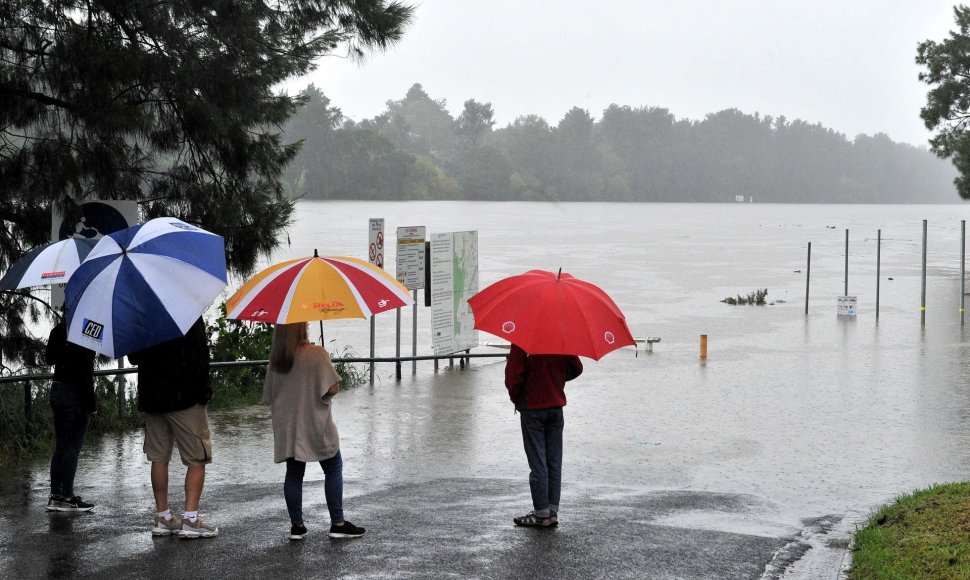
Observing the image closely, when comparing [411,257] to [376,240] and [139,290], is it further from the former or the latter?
[139,290]

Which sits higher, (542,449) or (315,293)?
(315,293)

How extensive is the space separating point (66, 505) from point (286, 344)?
2.17 m

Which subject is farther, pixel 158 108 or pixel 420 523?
pixel 158 108

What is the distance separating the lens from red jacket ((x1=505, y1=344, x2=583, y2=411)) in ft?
23.8

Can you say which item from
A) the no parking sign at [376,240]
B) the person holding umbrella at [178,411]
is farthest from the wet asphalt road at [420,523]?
the no parking sign at [376,240]

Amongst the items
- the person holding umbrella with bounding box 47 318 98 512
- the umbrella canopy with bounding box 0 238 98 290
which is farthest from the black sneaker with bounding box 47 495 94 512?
the umbrella canopy with bounding box 0 238 98 290

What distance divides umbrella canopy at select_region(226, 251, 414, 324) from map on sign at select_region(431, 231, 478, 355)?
986 cm

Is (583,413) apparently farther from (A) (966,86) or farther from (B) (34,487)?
(A) (966,86)

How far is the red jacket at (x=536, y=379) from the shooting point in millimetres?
7258

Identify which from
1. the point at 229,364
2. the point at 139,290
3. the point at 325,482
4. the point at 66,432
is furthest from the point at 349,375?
the point at 139,290

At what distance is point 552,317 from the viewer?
22.9 feet

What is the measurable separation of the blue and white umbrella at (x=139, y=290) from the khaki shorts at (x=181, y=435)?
63 centimetres

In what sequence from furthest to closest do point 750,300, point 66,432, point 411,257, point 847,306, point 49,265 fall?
point 750,300, point 847,306, point 411,257, point 49,265, point 66,432

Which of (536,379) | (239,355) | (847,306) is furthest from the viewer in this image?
(847,306)
